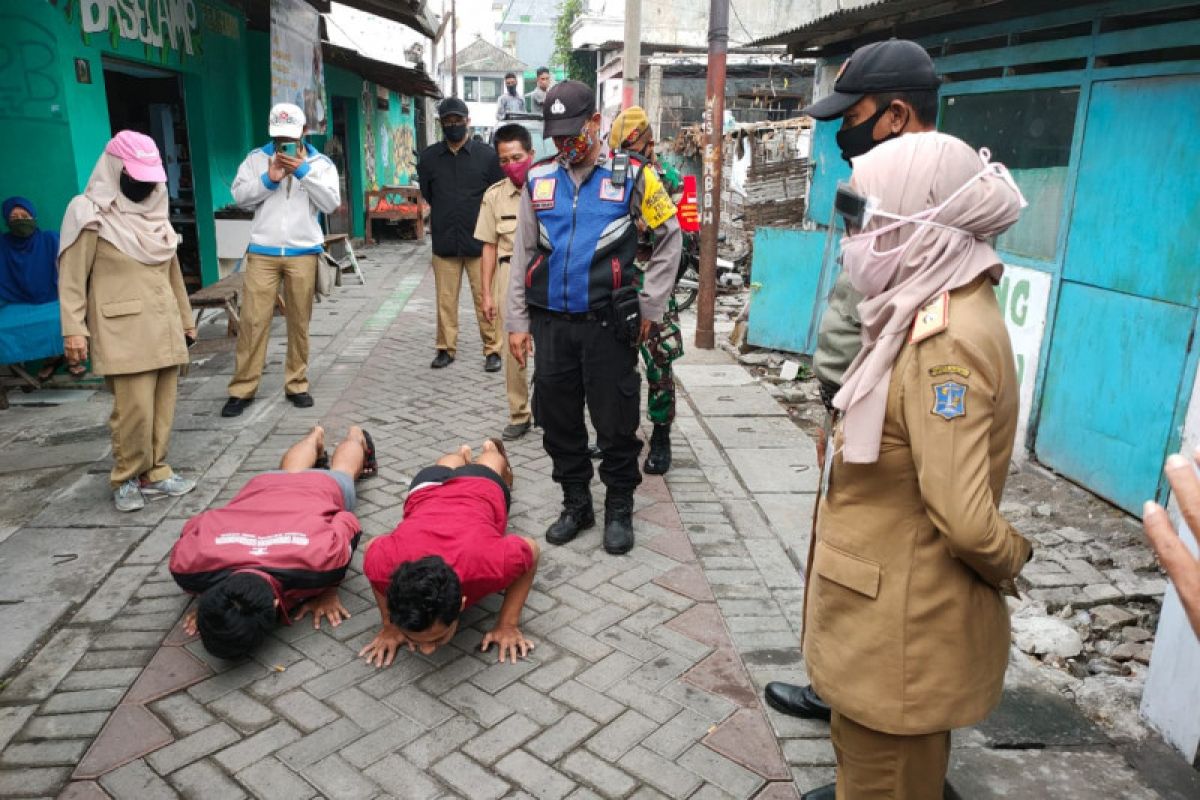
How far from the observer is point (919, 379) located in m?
1.67

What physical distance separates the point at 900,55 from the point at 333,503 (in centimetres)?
279

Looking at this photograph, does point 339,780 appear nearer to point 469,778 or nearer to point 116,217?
point 469,778

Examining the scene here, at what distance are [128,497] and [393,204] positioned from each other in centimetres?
1111

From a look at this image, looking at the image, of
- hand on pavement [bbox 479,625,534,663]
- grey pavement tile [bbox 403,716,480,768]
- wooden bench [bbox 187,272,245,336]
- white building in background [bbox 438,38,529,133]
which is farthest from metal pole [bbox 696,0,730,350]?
white building in background [bbox 438,38,529,133]

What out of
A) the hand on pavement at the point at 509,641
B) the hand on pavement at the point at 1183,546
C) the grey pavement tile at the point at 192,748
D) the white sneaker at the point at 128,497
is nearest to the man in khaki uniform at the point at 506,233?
the white sneaker at the point at 128,497

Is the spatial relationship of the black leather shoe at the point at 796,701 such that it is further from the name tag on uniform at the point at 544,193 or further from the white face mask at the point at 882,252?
the name tag on uniform at the point at 544,193

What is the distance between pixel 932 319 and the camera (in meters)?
1.66

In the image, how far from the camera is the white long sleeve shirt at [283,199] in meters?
5.74

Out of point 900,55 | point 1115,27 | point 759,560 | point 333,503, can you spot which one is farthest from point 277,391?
point 1115,27

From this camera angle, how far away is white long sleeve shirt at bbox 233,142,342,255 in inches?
226

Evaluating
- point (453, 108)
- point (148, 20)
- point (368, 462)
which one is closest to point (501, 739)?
point (368, 462)

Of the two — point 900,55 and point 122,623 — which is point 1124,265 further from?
point 122,623

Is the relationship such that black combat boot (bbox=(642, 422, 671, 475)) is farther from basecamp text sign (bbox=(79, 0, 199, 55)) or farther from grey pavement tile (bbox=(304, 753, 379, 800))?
basecamp text sign (bbox=(79, 0, 199, 55))

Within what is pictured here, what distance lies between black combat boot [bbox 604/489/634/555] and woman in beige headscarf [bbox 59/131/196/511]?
2331 mm
